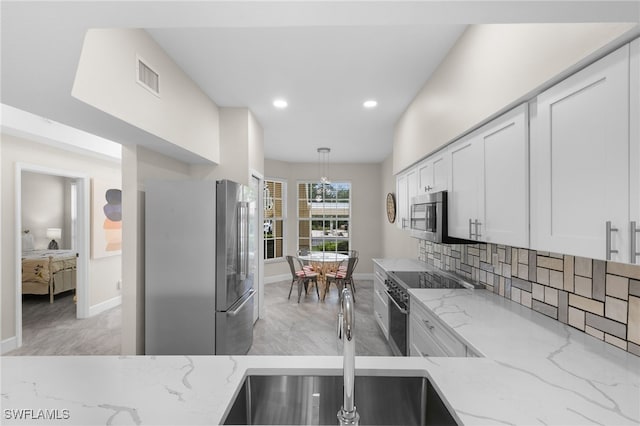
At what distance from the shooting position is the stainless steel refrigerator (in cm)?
268

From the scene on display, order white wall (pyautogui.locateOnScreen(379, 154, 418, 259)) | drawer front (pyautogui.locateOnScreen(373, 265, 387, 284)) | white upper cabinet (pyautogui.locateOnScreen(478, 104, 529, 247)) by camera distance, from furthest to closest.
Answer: white wall (pyautogui.locateOnScreen(379, 154, 418, 259)) < drawer front (pyautogui.locateOnScreen(373, 265, 387, 284)) < white upper cabinet (pyautogui.locateOnScreen(478, 104, 529, 247))

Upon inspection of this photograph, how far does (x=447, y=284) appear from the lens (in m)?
2.69

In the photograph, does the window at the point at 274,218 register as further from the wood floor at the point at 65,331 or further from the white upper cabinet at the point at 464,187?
the white upper cabinet at the point at 464,187

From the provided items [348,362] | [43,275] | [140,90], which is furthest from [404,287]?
[43,275]

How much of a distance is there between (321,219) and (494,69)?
233 inches

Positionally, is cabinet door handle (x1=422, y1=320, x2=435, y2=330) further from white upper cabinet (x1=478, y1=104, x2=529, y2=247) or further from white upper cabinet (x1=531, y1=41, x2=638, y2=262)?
white upper cabinet (x1=531, y1=41, x2=638, y2=262)

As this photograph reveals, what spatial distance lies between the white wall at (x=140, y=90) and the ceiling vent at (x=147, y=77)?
0.03 metres

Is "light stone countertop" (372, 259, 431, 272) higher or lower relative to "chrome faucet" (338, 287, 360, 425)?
lower

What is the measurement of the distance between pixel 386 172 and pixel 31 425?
6.51 m

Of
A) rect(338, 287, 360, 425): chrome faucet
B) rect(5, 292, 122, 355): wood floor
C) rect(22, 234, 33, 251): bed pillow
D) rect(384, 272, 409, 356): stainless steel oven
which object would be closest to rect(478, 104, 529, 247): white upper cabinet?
rect(384, 272, 409, 356): stainless steel oven

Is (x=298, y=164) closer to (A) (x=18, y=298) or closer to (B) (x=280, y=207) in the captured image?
(B) (x=280, y=207)

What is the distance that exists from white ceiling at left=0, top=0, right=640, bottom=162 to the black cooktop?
1.87 meters

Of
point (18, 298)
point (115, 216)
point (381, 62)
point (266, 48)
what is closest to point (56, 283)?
point (115, 216)

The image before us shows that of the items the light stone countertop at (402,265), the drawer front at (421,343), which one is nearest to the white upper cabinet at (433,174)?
the light stone countertop at (402,265)
